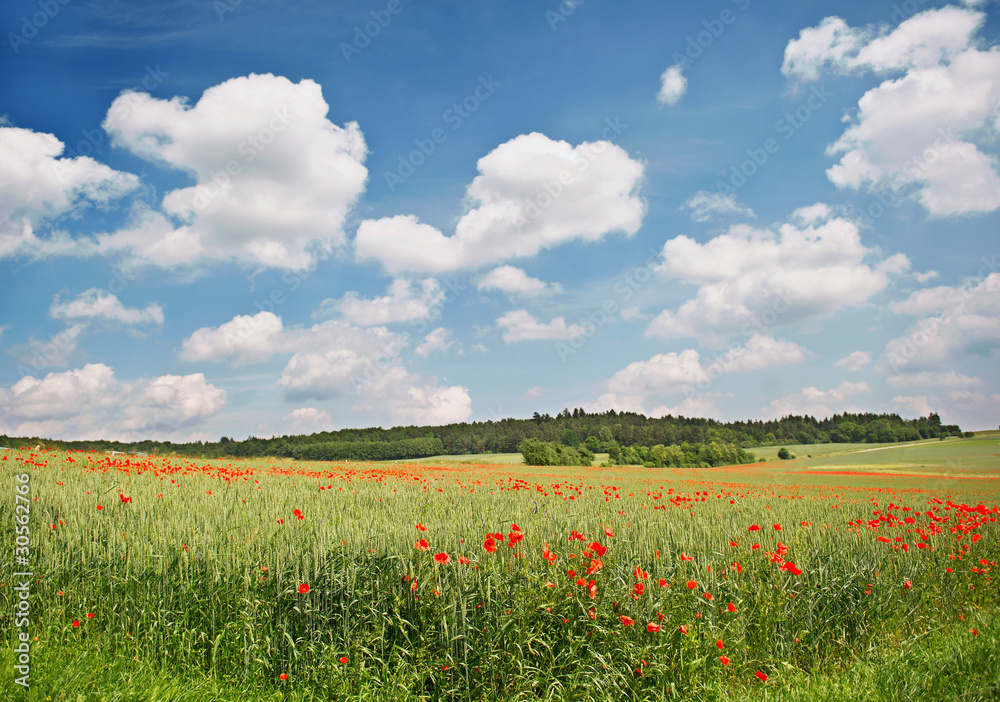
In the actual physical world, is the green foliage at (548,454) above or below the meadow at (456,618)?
below

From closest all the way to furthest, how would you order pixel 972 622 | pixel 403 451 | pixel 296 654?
pixel 296 654 < pixel 972 622 < pixel 403 451

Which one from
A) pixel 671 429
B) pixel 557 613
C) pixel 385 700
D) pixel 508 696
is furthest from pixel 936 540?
pixel 671 429

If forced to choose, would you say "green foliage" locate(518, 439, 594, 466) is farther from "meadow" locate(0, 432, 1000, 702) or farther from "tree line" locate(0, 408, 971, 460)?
"meadow" locate(0, 432, 1000, 702)

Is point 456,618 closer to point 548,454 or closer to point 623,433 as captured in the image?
point 548,454

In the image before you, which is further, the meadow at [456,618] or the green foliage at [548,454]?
the green foliage at [548,454]

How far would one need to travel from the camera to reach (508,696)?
4223 mm

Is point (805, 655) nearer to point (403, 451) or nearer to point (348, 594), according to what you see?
point (348, 594)

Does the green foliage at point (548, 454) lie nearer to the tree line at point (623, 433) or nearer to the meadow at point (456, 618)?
the tree line at point (623, 433)

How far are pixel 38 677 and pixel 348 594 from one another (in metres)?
2.44

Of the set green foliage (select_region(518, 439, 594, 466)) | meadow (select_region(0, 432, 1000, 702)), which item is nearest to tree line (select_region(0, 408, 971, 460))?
green foliage (select_region(518, 439, 594, 466))

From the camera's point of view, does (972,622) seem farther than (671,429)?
No

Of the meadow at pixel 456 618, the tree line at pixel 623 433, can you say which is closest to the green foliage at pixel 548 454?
the tree line at pixel 623 433

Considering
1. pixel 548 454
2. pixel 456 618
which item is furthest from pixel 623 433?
pixel 456 618

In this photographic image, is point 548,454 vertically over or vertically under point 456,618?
under
